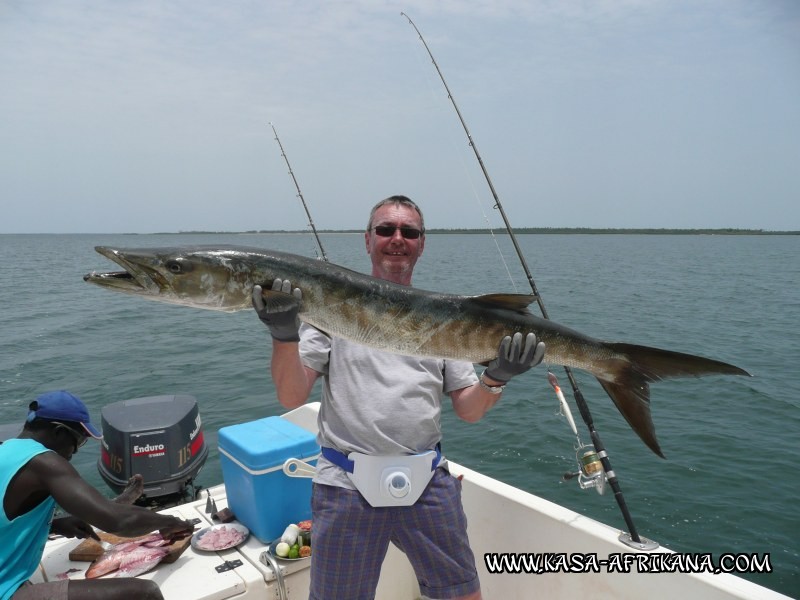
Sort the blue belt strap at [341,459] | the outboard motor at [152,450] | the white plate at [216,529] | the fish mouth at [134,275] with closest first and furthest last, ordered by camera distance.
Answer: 1. the fish mouth at [134,275]
2. the blue belt strap at [341,459]
3. the white plate at [216,529]
4. the outboard motor at [152,450]

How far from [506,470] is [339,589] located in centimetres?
A: 676

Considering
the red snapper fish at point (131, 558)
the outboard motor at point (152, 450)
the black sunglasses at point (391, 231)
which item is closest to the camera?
the black sunglasses at point (391, 231)

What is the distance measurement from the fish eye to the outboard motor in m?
3.57

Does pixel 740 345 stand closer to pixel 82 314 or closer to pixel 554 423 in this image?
pixel 554 423

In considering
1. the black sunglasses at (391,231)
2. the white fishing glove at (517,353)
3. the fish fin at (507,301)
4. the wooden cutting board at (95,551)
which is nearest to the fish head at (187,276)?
the black sunglasses at (391,231)

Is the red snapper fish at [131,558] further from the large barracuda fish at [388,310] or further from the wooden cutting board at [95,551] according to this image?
the large barracuda fish at [388,310]

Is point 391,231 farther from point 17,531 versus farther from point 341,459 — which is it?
point 17,531

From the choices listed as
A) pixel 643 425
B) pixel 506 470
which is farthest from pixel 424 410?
pixel 506 470

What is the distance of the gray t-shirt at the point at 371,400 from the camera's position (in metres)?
3.20

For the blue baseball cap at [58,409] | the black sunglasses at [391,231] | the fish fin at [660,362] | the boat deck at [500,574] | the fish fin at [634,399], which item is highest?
the black sunglasses at [391,231]

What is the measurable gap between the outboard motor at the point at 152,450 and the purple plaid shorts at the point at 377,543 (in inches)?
128

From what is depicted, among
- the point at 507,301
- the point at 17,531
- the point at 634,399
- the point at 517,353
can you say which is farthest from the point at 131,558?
the point at 634,399

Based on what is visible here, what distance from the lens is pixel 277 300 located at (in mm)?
2932

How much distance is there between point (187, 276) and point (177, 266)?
0.07 metres
